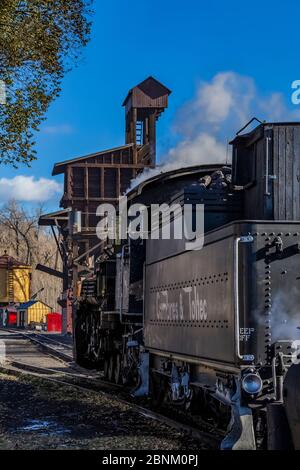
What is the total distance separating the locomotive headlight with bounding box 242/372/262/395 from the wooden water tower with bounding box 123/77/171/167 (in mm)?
39791

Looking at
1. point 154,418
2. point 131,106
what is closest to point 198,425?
point 154,418

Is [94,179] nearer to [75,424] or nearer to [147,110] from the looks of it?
[147,110]

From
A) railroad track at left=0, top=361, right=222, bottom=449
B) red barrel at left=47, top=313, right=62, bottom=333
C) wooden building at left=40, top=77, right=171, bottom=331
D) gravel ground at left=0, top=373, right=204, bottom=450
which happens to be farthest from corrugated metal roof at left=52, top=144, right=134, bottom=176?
gravel ground at left=0, top=373, right=204, bottom=450

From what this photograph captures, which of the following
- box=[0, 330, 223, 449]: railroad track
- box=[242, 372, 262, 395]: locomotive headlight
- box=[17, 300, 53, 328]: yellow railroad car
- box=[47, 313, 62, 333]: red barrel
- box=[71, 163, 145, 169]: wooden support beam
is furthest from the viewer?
box=[17, 300, 53, 328]: yellow railroad car

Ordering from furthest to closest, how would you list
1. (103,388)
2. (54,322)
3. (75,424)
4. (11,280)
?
(11,280) < (54,322) < (103,388) < (75,424)

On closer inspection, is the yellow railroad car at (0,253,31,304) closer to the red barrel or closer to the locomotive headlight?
the red barrel

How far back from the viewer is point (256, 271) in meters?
6.55

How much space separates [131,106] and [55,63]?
102 feet

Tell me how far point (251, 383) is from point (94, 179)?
38.3m

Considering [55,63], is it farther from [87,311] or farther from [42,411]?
[42,411]

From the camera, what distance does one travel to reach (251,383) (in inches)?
253

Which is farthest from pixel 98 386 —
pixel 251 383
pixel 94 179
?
pixel 94 179

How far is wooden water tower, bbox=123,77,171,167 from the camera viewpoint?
151ft

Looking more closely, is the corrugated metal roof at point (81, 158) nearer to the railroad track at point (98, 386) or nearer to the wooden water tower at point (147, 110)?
the wooden water tower at point (147, 110)
